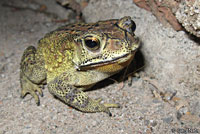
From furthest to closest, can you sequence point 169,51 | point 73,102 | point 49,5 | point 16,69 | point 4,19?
point 49,5
point 4,19
point 16,69
point 169,51
point 73,102

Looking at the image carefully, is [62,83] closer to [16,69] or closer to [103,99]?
[103,99]

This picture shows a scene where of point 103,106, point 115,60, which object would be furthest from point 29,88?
point 115,60

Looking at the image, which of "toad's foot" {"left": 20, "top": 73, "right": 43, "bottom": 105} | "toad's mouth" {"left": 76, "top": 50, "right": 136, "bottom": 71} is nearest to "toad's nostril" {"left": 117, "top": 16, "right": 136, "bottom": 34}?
"toad's mouth" {"left": 76, "top": 50, "right": 136, "bottom": 71}

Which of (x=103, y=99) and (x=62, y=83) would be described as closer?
(x=62, y=83)

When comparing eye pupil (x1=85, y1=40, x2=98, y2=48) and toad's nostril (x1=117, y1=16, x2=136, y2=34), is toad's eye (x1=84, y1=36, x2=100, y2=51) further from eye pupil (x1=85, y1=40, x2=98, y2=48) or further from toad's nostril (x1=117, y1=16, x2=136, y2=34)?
toad's nostril (x1=117, y1=16, x2=136, y2=34)

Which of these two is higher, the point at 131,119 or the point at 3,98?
the point at 3,98

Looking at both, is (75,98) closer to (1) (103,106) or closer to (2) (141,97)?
(1) (103,106)

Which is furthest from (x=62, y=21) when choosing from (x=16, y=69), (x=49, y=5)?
(x=16, y=69)
